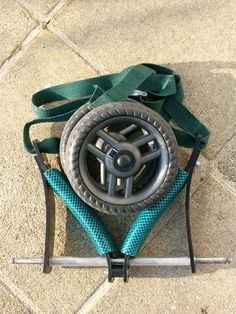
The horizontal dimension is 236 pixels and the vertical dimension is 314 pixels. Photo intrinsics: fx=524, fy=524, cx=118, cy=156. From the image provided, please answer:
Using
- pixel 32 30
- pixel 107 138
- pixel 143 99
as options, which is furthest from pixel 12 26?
pixel 107 138

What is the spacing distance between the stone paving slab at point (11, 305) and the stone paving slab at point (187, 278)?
14.0 inches

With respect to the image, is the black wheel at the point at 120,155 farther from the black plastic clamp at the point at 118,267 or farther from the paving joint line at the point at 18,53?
the paving joint line at the point at 18,53

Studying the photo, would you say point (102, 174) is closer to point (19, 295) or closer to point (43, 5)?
point (19, 295)

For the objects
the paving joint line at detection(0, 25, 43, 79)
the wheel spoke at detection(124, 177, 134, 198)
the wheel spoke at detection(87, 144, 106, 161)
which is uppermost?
the paving joint line at detection(0, 25, 43, 79)

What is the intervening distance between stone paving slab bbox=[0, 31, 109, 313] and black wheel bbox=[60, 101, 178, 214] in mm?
322

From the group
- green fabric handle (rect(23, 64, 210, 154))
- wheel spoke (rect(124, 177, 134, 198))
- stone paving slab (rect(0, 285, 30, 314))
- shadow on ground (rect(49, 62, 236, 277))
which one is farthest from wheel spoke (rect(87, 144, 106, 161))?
stone paving slab (rect(0, 285, 30, 314))

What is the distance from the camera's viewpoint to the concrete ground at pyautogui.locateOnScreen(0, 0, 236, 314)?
2.59 m

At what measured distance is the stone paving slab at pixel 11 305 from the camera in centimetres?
260

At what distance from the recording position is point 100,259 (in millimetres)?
2471

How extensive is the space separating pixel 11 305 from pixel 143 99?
1210 millimetres

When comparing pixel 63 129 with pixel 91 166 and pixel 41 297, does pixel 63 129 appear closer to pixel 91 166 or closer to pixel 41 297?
pixel 91 166

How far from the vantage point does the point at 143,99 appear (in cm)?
254

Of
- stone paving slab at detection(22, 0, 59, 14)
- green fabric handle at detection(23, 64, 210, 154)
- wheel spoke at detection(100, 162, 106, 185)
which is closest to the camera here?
wheel spoke at detection(100, 162, 106, 185)

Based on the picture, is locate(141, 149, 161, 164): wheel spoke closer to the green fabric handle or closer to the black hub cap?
the black hub cap
